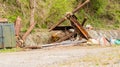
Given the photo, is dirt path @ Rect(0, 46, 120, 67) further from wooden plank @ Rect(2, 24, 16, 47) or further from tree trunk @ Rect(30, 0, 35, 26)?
tree trunk @ Rect(30, 0, 35, 26)

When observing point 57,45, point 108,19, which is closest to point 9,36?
point 57,45

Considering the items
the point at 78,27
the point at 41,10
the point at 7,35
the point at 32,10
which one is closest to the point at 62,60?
the point at 7,35

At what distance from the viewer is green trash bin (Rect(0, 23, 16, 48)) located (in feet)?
83.1

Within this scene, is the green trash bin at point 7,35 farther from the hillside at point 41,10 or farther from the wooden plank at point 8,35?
the hillside at point 41,10

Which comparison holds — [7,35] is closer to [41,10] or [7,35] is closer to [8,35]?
[8,35]

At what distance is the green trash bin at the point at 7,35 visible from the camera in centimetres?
2533

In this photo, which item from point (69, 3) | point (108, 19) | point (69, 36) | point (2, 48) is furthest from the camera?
point (108, 19)

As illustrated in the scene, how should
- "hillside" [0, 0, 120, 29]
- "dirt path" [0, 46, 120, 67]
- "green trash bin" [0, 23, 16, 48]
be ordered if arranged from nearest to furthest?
1. "dirt path" [0, 46, 120, 67]
2. "green trash bin" [0, 23, 16, 48]
3. "hillside" [0, 0, 120, 29]

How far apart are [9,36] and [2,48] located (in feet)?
3.04

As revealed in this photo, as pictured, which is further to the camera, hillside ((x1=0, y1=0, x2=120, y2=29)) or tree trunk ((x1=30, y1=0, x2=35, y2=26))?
hillside ((x1=0, y1=0, x2=120, y2=29))

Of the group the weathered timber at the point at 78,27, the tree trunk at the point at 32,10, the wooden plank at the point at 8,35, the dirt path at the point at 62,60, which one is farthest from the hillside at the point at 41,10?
the dirt path at the point at 62,60

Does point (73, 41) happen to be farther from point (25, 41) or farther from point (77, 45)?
point (25, 41)

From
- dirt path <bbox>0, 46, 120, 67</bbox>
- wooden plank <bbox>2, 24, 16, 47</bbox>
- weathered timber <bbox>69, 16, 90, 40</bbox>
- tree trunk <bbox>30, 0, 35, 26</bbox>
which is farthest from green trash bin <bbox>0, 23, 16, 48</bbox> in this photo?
dirt path <bbox>0, 46, 120, 67</bbox>

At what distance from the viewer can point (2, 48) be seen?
25203 mm
